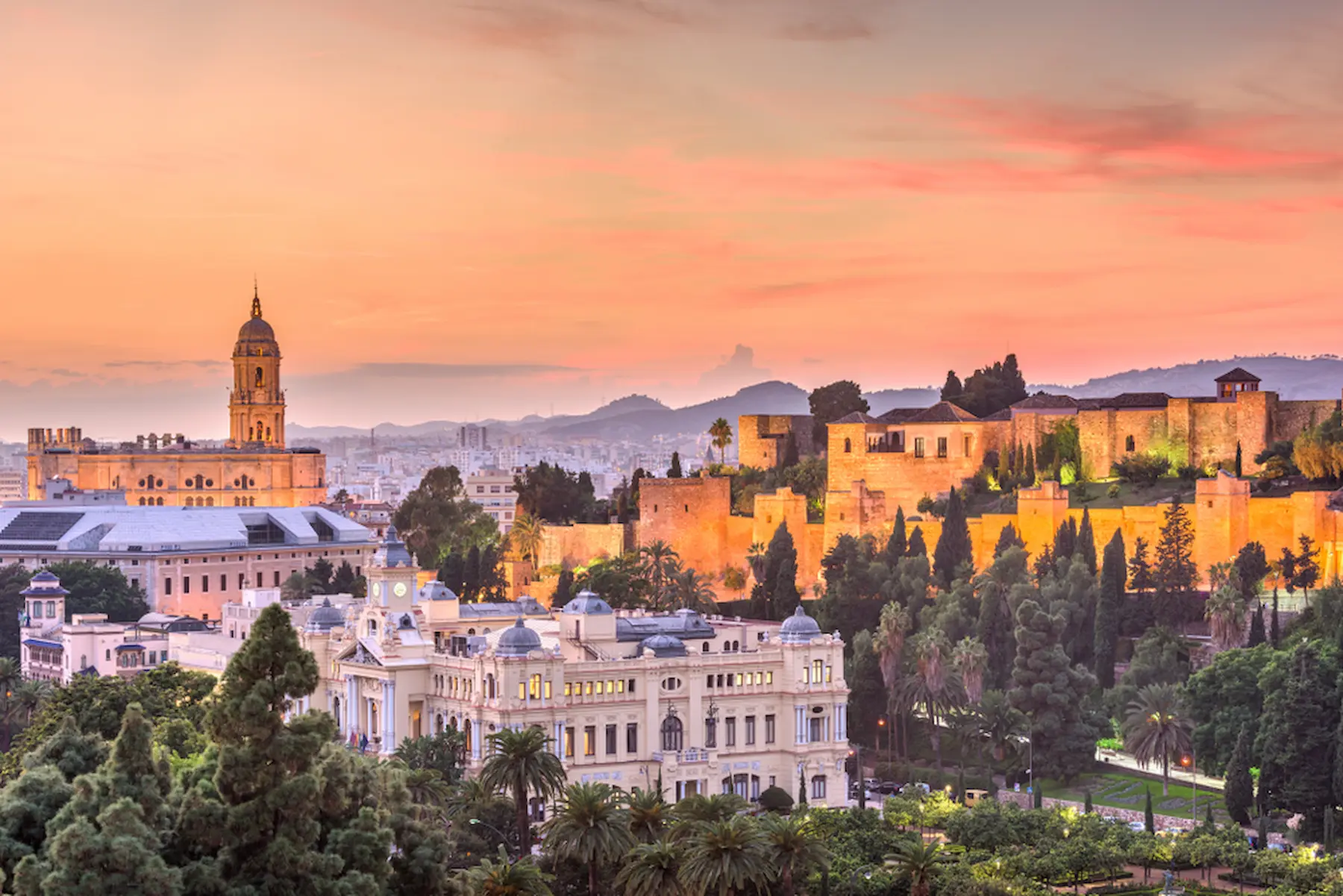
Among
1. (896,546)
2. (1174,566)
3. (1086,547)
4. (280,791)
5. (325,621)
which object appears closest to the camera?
(280,791)

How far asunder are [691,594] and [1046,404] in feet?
54.8

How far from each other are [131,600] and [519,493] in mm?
18463

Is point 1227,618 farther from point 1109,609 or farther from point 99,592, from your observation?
point 99,592

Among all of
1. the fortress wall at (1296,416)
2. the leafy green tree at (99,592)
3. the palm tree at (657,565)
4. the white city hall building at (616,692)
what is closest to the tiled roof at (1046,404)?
the fortress wall at (1296,416)

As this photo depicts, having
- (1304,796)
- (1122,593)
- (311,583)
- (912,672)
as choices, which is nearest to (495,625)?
(912,672)

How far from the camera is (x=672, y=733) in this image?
62625 millimetres

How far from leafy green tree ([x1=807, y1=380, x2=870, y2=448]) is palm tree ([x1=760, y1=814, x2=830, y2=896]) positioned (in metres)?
59.1

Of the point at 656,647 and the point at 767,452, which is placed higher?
the point at 767,452

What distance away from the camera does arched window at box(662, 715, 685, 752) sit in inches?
2459

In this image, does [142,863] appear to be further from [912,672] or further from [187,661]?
[187,661]

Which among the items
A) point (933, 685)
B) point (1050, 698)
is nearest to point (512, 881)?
point (1050, 698)

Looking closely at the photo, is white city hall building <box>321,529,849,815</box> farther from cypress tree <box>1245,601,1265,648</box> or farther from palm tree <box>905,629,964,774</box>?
cypress tree <box>1245,601,1265,648</box>

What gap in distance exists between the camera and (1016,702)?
65812mm

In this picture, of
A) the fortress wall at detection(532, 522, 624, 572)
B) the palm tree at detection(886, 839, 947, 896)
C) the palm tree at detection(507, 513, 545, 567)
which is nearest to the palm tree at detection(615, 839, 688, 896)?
the palm tree at detection(886, 839, 947, 896)
